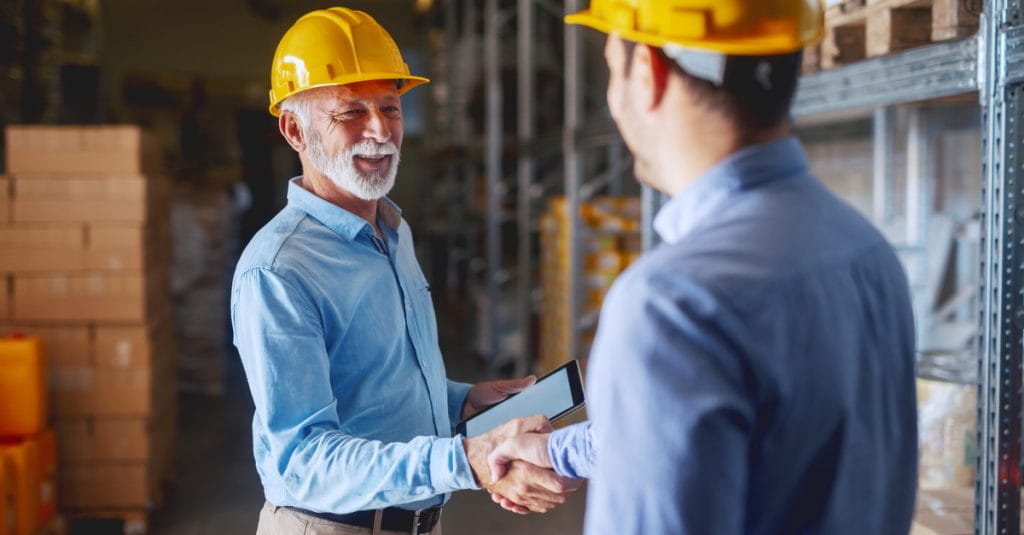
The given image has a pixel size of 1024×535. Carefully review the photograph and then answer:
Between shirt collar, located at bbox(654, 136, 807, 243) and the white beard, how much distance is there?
127 cm

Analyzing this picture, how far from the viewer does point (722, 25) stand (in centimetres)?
120

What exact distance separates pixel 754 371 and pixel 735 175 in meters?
0.26

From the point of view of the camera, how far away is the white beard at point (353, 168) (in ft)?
7.79

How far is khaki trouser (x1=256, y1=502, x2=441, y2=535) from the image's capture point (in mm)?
2217

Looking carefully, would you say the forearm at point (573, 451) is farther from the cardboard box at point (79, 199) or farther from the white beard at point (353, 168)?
the cardboard box at point (79, 199)

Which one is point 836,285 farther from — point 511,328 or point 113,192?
point 511,328

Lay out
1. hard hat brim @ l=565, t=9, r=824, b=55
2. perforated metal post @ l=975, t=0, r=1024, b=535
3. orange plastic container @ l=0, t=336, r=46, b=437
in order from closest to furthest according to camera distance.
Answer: hard hat brim @ l=565, t=9, r=824, b=55 → perforated metal post @ l=975, t=0, r=1024, b=535 → orange plastic container @ l=0, t=336, r=46, b=437

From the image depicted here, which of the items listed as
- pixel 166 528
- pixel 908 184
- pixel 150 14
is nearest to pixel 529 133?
pixel 908 184

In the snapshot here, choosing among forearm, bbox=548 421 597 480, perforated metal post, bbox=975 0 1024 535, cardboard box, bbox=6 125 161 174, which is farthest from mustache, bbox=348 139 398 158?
cardboard box, bbox=6 125 161 174

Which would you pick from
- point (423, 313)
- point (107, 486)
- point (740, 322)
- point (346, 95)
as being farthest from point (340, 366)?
point (107, 486)

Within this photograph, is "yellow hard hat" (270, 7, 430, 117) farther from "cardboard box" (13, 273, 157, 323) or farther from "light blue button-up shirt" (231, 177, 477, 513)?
"cardboard box" (13, 273, 157, 323)

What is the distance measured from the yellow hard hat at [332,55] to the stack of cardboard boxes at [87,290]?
3.42m

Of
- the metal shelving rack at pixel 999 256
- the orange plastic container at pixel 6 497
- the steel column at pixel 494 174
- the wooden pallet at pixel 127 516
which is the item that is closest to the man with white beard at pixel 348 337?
the metal shelving rack at pixel 999 256

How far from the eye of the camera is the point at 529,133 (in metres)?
9.40
